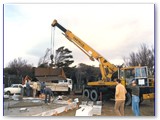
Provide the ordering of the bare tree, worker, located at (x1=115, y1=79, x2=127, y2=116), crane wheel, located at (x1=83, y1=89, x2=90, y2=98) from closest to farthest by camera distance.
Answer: worker, located at (x1=115, y1=79, x2=127, y2=116) → the bare tree → crane wheel, located at (x1=83, y1=89, x2=90, y2=98)

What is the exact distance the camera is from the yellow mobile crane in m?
8.72

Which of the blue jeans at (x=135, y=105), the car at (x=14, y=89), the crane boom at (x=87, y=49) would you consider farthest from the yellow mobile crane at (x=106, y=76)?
the car at (x=14, y=89)

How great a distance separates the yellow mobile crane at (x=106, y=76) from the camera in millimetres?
8723

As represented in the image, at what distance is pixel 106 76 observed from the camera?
925 centimetres

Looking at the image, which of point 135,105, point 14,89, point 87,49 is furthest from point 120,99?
point 14,89

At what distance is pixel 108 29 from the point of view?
867 cm

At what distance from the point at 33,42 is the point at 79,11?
1.19m

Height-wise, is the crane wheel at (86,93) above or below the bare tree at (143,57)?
below

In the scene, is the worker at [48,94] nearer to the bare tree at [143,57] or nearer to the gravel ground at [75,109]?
the gravel ground at [75,109]

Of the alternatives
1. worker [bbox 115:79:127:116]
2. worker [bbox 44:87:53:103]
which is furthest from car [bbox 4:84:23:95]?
worker [bbox 115:79:127:116]

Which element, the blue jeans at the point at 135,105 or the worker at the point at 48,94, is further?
the worker at the point at 48,94

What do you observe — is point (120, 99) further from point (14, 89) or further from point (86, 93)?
point (14, 89)

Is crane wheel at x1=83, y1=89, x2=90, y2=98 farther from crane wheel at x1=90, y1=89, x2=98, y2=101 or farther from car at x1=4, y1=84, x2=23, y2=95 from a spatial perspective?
car at x1=4, y1=84, x2=23, y2=95

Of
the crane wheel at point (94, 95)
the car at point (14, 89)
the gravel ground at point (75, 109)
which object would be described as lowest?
the gravel ground at point (75, 109)
